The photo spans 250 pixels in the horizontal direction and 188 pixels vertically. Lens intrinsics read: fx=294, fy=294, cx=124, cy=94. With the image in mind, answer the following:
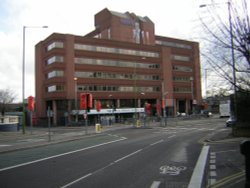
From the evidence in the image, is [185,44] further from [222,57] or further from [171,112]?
[222,57]

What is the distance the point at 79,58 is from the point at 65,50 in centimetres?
392

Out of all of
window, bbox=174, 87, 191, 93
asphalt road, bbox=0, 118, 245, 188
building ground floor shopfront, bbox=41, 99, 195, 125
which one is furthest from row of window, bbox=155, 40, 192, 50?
asphalt road, bbox=0, 118, 245, 188

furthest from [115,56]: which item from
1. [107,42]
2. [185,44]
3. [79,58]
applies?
[185,44]

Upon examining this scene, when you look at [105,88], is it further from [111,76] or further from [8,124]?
[8,124]

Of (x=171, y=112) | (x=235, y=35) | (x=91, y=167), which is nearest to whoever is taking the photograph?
(x=235, y=35)

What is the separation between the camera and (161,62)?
88.5 m

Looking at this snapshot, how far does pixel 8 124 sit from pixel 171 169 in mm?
36316

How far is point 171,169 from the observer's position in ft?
35.1

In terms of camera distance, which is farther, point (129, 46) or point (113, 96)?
point (129, 46)

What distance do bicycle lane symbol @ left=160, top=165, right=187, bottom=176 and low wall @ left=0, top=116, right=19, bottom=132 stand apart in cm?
3561

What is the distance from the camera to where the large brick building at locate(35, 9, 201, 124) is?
229 ft

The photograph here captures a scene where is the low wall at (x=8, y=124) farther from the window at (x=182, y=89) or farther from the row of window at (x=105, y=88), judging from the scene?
the window at (x=182, y=89)

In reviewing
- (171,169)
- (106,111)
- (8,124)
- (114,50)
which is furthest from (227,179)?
(114,50)

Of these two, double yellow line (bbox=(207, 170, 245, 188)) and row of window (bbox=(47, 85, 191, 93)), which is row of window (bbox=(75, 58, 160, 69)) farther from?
double yellow line (bbox=(207, 170, 245, 188))
